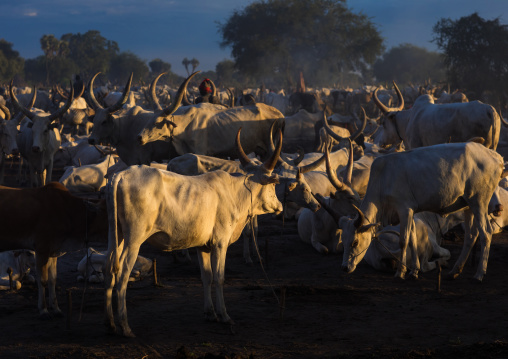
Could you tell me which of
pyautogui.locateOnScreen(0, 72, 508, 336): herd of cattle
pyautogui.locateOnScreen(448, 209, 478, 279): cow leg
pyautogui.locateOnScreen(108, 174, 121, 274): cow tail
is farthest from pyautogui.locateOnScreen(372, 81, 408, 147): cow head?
pyautogui.locateOnScreen(108, 174, 121, 274): cow tail

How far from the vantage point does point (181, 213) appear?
6.62 m

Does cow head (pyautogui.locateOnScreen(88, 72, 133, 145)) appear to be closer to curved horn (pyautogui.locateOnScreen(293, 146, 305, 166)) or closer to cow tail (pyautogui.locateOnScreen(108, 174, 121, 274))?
curved horn (pyautogui.locateOnScreen(293, 146, 305, 166))

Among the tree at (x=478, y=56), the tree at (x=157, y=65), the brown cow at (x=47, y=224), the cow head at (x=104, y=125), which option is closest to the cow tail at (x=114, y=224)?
the brown cow at (x=47, y=224)

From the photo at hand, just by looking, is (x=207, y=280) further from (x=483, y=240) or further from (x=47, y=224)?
(x=483, y=240)

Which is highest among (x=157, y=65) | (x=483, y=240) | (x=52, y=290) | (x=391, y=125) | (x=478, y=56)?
(x=157, y=65)

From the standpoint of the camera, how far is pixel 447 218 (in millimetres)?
11281

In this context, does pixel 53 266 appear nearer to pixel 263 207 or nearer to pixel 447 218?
pixel 263 207

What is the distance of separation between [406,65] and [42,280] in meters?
92.4

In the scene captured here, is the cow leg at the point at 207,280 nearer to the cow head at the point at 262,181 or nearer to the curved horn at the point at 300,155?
the cow head at the point at 262,181

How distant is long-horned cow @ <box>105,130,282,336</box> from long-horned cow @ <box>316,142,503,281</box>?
66.0 inches

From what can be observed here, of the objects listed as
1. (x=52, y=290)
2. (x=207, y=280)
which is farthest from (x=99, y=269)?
(x=207, y=280)

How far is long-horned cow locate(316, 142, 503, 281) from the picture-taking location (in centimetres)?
877

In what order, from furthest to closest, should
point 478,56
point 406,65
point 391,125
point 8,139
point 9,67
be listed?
point 406,65
point 9,67
point 478,56
point 8,139
point 391,125

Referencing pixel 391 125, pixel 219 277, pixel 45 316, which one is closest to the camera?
pixel 219 277
